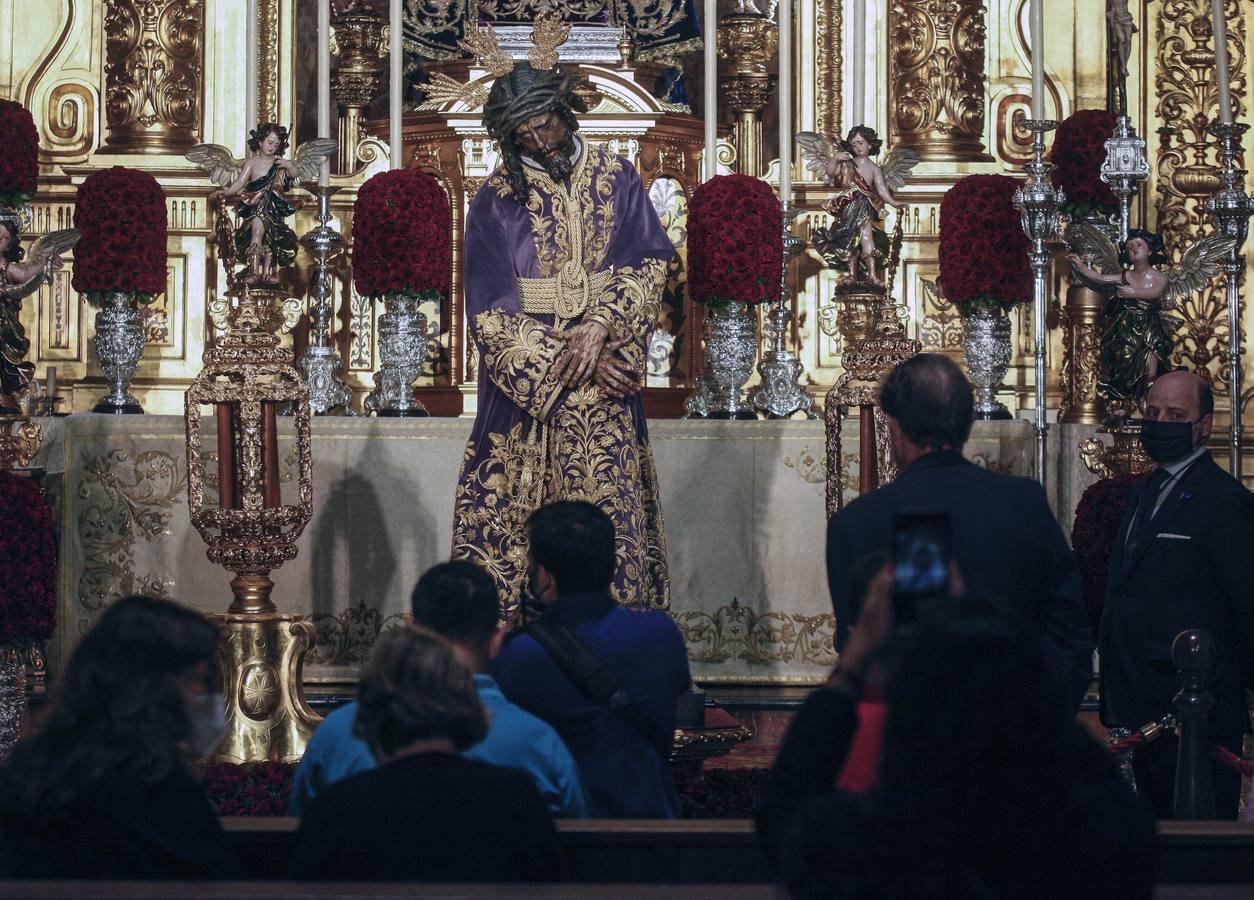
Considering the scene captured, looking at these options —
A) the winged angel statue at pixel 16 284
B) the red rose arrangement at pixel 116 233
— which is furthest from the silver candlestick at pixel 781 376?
the winged angel statue at pixel 16 284

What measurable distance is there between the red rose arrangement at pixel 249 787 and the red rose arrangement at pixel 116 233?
2.00 metres

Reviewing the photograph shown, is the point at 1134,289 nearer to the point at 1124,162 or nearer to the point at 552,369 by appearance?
the point at 1124,162

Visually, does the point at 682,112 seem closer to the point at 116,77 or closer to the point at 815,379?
the point at 815,379

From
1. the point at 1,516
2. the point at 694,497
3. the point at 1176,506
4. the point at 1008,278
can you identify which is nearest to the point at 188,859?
the point at 1176,506

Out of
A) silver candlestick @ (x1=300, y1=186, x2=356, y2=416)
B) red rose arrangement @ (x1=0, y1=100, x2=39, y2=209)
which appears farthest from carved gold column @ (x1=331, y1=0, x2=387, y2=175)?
red rose arrangement @ (x1=0, y1=100, x2=39, y2=209)

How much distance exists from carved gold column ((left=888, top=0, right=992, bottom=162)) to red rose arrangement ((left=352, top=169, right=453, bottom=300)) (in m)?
2.33

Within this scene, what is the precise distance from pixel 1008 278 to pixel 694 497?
136 cm

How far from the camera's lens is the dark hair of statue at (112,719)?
274cm

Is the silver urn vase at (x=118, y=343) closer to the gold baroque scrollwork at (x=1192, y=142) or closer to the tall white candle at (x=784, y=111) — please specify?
Result: the tall white candle at (x=784, y=111)

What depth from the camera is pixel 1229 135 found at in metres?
7.00

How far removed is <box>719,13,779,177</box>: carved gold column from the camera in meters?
8.73

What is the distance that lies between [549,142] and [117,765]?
3.48 m

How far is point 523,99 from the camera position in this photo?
582cm

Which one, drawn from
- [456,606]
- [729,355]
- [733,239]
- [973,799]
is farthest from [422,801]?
[729,355]
